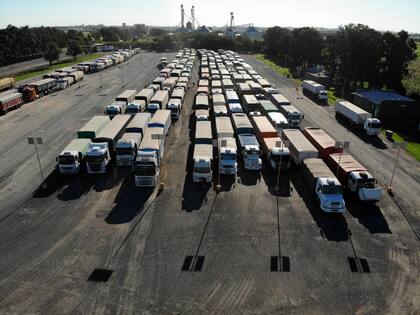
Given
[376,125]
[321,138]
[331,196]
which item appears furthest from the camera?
[376,125]

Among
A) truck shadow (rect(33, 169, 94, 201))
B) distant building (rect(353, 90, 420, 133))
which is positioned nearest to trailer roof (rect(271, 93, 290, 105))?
distant building (rect(353, 90, 420, 133))

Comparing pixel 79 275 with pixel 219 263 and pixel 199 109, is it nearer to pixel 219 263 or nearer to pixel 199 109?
pixel 219 263

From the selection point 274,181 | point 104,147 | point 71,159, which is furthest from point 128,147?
point 274,181

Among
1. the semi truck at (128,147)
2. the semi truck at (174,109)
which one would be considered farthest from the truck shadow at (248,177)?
the semi truck at (174,109)

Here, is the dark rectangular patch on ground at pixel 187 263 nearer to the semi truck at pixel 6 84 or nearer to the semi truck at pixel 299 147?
the semi truck at pixel 299 147

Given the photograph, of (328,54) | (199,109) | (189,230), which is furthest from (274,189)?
(328,54)

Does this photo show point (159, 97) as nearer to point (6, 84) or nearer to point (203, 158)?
point (203, 158)
